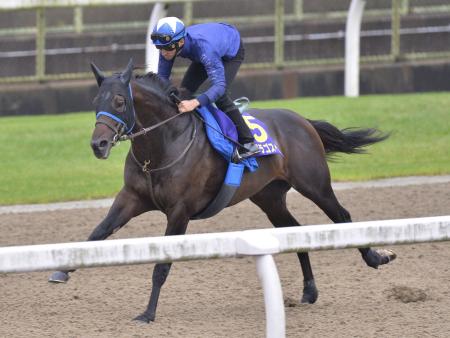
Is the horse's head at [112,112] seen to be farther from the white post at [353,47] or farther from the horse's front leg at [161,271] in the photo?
the white post at [353,47]

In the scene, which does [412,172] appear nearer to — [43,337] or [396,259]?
[396,259]

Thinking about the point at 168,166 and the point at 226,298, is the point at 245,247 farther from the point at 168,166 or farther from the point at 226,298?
the point at 226,298

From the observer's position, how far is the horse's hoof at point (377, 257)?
7711 mm

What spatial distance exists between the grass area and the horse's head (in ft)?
15.9

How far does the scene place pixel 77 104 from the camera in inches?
642

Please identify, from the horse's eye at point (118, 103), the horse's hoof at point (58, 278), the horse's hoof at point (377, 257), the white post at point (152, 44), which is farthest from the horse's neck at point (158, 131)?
the white post at point (152, 44)

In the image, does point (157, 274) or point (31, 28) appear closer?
point (157, 274)

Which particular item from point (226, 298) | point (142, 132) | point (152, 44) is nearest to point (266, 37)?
point (152, 44)

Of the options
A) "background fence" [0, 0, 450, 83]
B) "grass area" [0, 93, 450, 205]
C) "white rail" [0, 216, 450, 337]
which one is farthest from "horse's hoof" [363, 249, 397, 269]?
"background fence" [0, 0, 450, 83]

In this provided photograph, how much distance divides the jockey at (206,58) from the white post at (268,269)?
2453mm

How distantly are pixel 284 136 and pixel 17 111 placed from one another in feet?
28.7

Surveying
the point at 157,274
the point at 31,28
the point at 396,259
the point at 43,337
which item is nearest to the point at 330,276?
the point at 396,259

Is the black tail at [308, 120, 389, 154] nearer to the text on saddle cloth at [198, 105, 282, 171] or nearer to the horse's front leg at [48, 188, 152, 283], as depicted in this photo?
the text on saddle cloth at [198, 105, 282, 171]

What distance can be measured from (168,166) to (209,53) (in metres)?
0.76
